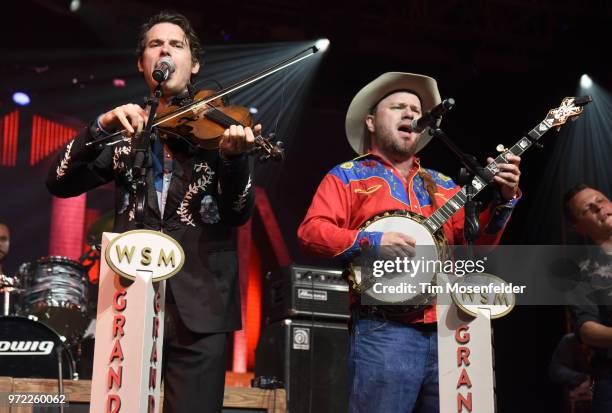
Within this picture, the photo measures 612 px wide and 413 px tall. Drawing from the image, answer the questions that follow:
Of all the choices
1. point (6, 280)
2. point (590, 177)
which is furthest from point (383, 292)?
point (590, 177)

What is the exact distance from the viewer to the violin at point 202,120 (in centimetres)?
277

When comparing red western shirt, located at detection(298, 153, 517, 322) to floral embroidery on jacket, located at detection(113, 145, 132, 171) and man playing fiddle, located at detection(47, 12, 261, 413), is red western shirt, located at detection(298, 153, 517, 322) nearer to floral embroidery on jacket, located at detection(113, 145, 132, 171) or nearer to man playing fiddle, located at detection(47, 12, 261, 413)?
man playing fiddle, located at detection(47, 12, 261, 413)

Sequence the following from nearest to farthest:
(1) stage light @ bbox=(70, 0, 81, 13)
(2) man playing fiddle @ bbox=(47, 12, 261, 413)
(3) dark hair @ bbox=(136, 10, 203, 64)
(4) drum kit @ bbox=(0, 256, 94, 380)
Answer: (2) man playing fiddle @ bbox=(47, 12, 261, 413), (3) dark hair @ bbox=(136, 10, 203, 64), (4) drum kit @ bbox=(0, 256, 94, 380), (1) stage light @ bbox=(70, 0, 81, 13)

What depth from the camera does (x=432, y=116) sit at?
2.88m

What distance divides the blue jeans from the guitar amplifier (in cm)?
195

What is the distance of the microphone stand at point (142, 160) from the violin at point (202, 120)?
0.83ft

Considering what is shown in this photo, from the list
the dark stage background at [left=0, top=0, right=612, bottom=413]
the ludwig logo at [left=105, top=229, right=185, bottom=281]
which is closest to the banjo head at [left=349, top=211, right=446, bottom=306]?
the ludwig logo at [left=105, top=229, right=185, bottom=281]

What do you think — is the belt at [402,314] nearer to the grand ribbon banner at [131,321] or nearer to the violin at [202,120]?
the violin at [202,120]

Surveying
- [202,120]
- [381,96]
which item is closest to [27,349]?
[202,120]

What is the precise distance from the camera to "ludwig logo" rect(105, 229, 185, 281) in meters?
2.19

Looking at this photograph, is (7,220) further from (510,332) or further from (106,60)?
(510,332)

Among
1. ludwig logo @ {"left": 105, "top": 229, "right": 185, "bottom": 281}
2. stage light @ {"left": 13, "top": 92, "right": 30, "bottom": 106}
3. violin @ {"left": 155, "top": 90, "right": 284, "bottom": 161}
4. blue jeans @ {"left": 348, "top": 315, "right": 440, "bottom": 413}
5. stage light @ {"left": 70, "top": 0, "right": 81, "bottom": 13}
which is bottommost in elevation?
blue jeans @ {"left": 348, "top": 315, "right": 440, "bottom": 413}

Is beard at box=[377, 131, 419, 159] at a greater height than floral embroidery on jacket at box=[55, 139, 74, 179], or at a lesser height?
greater

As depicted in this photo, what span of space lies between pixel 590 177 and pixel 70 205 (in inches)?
185
